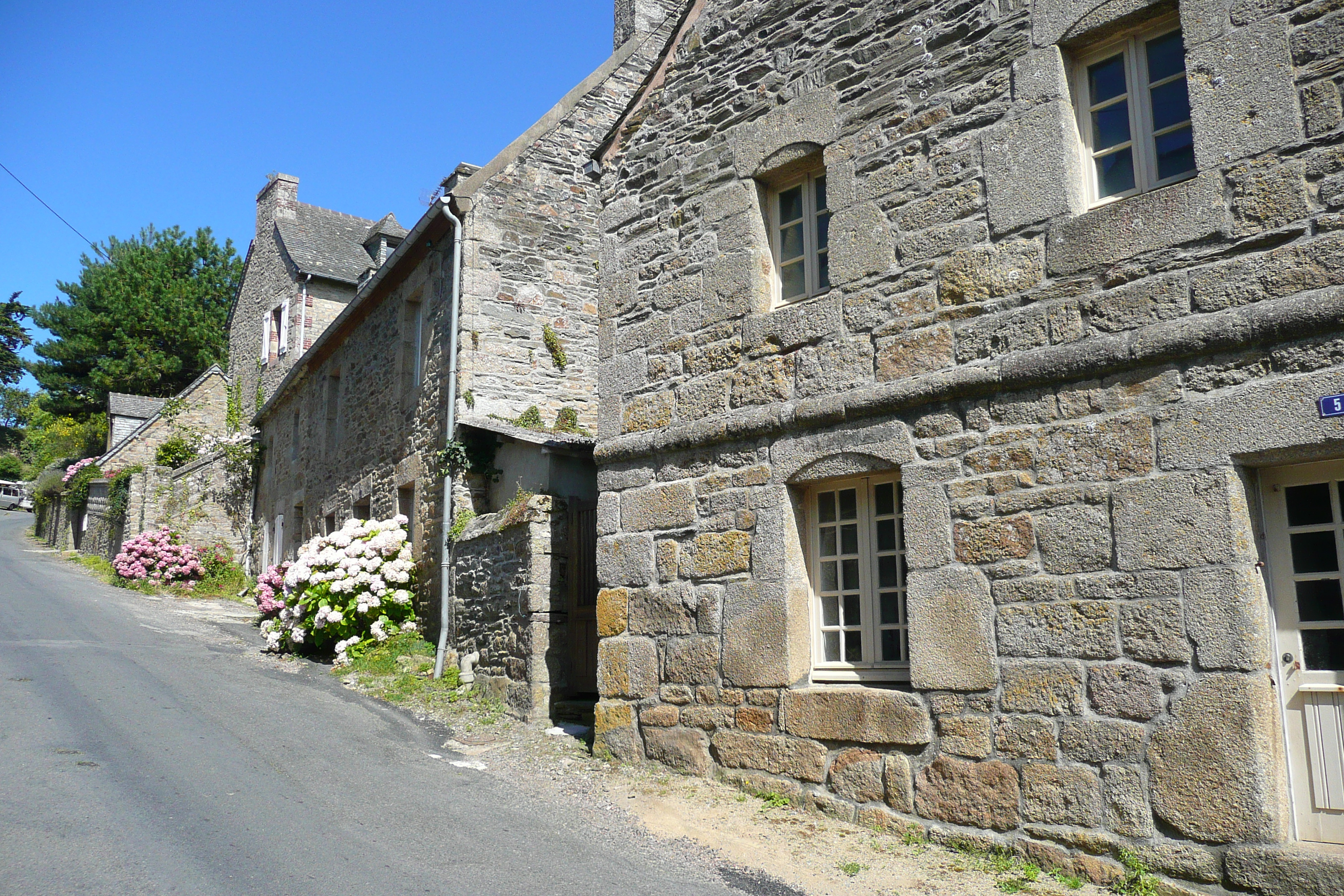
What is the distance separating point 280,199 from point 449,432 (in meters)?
16.3

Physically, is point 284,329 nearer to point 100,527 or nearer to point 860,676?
point 100,527

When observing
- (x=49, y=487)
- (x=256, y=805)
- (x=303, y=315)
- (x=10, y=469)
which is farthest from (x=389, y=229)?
(x=10, y=469)

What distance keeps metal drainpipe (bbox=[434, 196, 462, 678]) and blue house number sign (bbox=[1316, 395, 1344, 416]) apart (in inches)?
322

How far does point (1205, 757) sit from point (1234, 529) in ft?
3.18

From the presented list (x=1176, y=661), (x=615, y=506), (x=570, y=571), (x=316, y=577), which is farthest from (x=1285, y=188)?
(x=316, y=577)

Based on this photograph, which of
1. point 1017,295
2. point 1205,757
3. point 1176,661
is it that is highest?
point 1017,295

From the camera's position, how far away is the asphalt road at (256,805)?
14.7 feet

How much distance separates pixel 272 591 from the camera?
12.7m

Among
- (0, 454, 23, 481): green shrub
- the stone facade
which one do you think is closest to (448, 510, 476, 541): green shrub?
the stone facade

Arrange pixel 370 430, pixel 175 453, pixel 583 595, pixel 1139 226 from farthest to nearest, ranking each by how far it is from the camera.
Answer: pixel 175 453 < pixel 370 430 < pixel 583 595 < pixel 1139 226

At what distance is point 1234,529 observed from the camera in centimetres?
414

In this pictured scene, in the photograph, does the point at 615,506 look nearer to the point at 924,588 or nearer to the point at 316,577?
the point at 924,588

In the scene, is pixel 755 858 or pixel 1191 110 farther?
pixel 755 858

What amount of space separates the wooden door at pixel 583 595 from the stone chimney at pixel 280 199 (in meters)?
18.5
